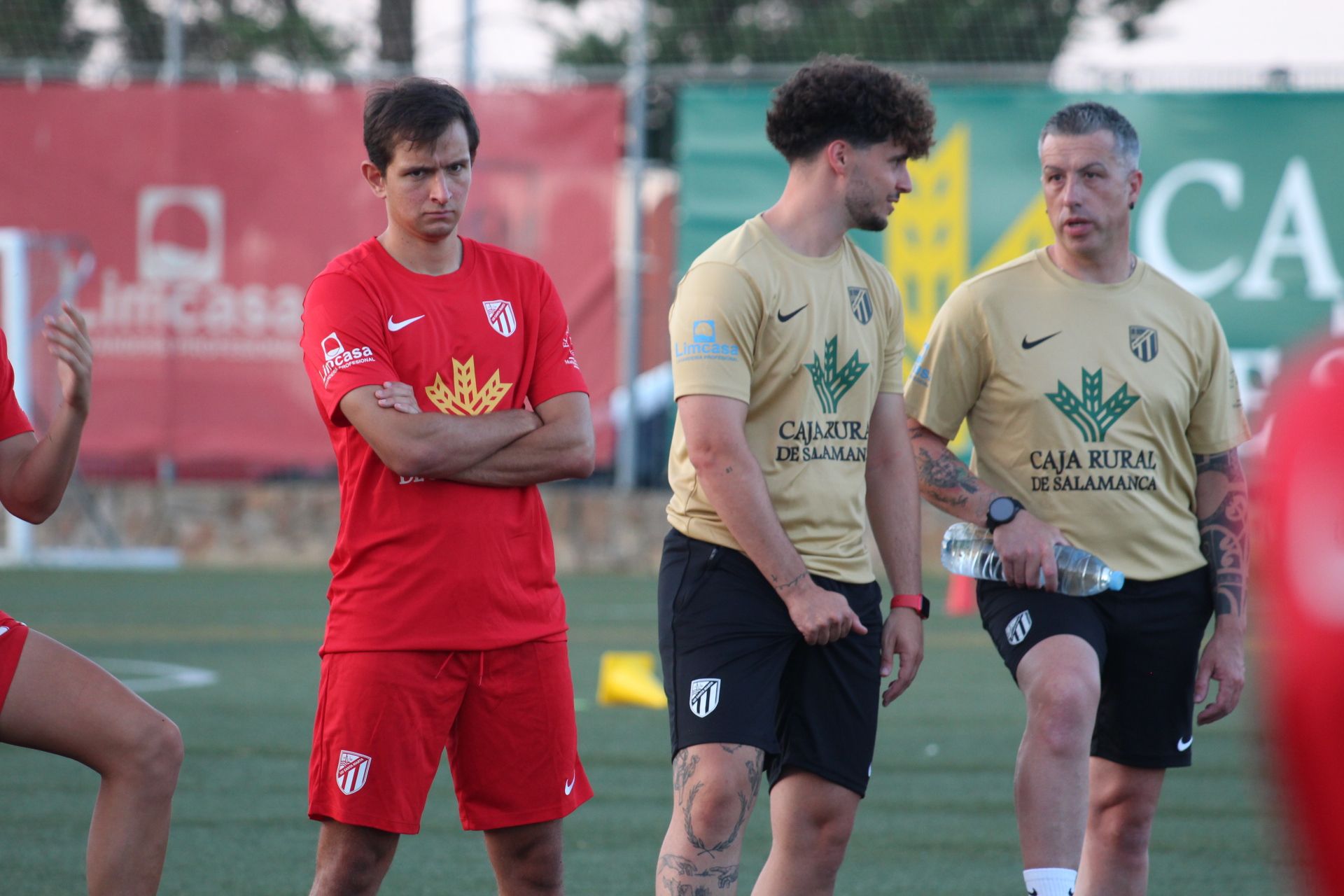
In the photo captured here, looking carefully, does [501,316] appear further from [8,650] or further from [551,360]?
[8,650]

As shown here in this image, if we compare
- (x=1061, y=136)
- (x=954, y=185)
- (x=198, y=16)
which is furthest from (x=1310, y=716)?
(x=198, y=16)

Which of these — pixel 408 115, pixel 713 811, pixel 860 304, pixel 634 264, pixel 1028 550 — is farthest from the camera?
pixel 634 264

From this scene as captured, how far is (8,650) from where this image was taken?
3.35 metres

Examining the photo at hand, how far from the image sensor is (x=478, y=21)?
1444cm

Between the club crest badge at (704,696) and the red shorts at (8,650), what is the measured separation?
1451 mm

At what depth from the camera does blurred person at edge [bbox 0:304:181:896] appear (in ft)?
11.0

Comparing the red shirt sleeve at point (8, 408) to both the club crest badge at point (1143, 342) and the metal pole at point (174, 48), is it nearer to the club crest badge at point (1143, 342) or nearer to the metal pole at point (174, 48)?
the club crest badge at point (1143, 342)

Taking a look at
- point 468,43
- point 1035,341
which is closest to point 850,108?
point 1035,341

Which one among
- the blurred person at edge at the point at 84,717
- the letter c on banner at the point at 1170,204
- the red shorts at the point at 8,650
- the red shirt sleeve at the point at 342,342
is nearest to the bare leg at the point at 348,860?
the blurred person at edge at the point at 84,717

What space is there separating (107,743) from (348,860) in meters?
0.57

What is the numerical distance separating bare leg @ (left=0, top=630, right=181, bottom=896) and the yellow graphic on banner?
34.1ft

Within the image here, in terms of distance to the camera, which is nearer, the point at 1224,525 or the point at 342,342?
the point at 342,342

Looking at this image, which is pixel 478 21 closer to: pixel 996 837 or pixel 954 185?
pixel 954 185

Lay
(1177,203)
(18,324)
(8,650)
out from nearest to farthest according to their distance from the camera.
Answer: (8,650) < (1177,203) < (18,324)
